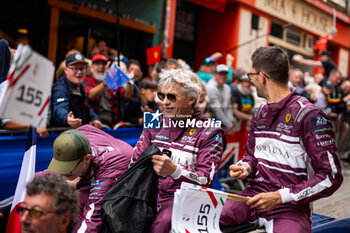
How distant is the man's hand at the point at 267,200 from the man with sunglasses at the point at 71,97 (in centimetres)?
210

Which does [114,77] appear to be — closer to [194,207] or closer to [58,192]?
[194,207]

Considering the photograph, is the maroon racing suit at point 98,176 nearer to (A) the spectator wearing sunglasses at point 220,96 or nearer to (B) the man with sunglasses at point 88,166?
(B) the man with sunglasses at point 88,166

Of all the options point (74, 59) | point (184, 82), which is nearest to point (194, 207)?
point (184, 82)

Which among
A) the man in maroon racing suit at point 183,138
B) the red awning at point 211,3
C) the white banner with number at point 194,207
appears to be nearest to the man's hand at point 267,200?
the white banner with number at point 194,207

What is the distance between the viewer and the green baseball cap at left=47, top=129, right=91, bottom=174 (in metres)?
2.52

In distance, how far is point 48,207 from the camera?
182cm

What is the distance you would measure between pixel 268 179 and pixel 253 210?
0.94 feet

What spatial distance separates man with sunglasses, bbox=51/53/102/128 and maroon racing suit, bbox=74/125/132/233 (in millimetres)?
924

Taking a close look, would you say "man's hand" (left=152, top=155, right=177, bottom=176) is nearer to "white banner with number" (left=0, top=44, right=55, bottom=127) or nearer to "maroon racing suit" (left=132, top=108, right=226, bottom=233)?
"maroon racing suit" (left=132, top=108, right=226, bottom=233)

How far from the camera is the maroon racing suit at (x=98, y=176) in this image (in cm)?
262

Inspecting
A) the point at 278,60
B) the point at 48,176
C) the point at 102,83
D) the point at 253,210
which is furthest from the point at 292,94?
the point at 102,83

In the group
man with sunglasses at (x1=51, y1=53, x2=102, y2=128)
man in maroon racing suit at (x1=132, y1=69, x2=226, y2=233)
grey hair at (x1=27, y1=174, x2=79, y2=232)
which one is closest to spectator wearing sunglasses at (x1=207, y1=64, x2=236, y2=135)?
man with sunglasses at (x1=51, y1=53, x2=102, y2=128)

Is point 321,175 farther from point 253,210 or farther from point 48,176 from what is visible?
point 48,176

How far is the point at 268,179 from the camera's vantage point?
270 centimetres
